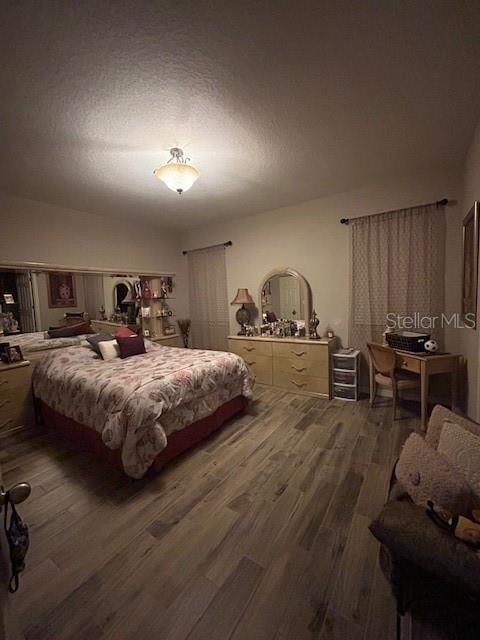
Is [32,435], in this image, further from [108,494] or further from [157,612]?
[157,612]

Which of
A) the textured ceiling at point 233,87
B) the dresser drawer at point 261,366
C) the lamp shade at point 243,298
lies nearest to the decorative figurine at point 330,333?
the dresser drawer at point 261,366

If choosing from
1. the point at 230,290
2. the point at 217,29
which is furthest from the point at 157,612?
the point at 230,290

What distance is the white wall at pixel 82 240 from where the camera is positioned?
301 centimetres

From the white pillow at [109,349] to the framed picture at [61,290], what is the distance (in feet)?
2.60

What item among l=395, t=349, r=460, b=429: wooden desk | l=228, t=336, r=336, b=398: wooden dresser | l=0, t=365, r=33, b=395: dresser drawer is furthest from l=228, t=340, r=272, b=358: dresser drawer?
l=0, t=365, r=33, b=395: dresser drawer

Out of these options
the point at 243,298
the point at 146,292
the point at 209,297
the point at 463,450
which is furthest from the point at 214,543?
the point at 209,297

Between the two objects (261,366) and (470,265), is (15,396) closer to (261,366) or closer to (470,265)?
(261,366)

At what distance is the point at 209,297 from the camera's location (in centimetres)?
475

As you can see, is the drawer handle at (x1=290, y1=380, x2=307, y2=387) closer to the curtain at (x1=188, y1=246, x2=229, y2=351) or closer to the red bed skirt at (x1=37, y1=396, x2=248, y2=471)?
the red bed skirt at (x1=37, y1=396, x2=248, y2=471)

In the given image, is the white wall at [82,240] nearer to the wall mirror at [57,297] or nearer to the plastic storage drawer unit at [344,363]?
the wall mirror at [57,297]

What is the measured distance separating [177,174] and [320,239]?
2.20 metres

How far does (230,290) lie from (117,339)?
6.65ft

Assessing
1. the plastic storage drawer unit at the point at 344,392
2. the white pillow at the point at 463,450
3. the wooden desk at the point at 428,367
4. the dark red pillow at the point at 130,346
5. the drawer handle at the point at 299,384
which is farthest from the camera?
the drawer handle at the point at 299,384

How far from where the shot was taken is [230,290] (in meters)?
4.52
